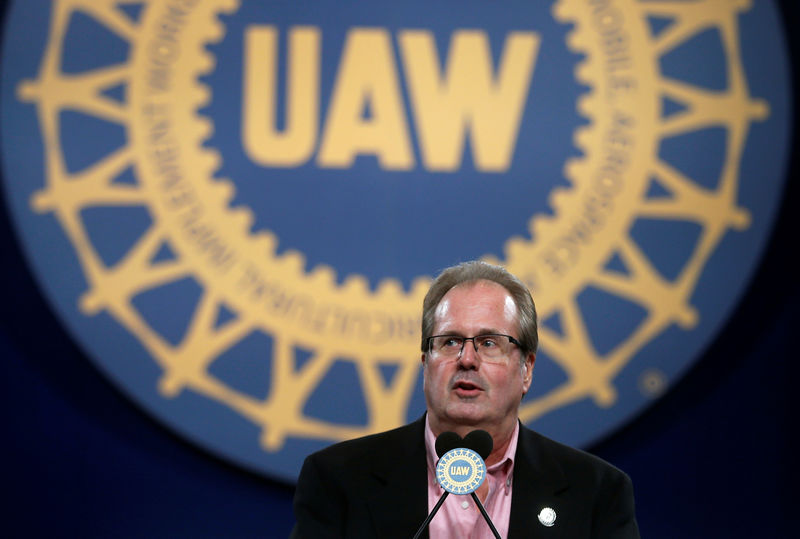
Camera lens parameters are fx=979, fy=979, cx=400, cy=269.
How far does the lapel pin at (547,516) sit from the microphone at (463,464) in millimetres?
315

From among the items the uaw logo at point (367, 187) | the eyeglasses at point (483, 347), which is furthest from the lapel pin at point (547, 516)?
the uaw logo at point (367, 187)

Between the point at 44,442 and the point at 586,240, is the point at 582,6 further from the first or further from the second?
the point at 44,442

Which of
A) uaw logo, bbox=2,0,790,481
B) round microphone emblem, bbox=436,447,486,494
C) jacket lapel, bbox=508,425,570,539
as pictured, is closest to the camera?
round microphone emblem, bbox=436,447,486,494

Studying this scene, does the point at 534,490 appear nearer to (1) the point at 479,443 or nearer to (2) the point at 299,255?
(1) the point at 479,443

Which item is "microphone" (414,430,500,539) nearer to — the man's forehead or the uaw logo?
the man's forehead

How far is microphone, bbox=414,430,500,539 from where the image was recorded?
1.29 meters

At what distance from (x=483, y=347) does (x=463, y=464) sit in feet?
1.22

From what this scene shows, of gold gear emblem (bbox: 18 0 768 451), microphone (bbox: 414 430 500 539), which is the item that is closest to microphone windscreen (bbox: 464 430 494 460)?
microphone (bbox: 414 430 500 539)

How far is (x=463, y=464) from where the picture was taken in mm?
1314

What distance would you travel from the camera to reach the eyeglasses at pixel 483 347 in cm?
165

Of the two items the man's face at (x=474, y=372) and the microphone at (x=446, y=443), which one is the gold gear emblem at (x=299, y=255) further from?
the microphone at (x=446, y=443)

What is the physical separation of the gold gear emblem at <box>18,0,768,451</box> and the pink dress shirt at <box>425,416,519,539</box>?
2.29 feet

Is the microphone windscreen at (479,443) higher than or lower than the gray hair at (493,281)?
lower

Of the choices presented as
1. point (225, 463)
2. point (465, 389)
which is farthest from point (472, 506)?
point (225, 463)
